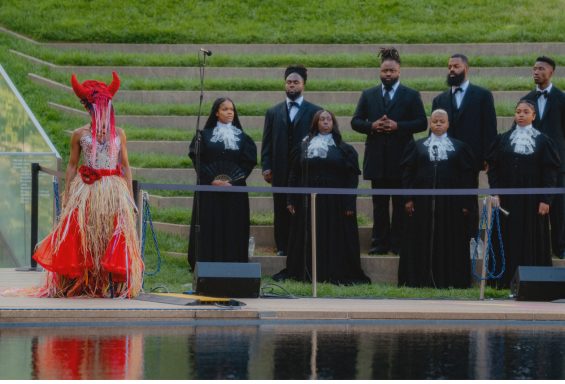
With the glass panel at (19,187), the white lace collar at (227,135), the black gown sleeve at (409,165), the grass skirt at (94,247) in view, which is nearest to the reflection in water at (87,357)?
the grass skirt at (94,247)

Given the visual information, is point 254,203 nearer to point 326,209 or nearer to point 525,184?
point 326,209

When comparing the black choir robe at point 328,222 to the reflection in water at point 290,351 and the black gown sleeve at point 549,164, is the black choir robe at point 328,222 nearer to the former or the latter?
the black gown sleeve at point 549,164

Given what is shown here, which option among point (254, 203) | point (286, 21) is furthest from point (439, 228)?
point (286, 21)

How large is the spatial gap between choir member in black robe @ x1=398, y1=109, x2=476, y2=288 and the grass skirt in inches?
147

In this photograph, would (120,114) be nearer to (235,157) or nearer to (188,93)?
(188,93)

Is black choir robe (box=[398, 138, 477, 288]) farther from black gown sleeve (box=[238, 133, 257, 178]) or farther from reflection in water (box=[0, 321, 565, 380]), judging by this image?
reflection in water (box=[0, 321, 565, 380])

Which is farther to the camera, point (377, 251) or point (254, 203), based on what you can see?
point (254, 203)

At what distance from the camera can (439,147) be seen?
53.1 feet

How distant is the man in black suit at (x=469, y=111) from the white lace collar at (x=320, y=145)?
149 cm

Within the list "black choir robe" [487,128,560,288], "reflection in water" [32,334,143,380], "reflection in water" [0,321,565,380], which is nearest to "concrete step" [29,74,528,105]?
"black choir robe" [487,128,560,288]

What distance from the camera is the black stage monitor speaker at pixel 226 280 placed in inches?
545

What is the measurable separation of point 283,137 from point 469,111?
89.6 inches

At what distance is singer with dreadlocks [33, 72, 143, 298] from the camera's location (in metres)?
13.5

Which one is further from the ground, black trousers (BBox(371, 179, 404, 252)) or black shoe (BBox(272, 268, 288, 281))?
black trousers (BBox(371, 179, 404, 252))
